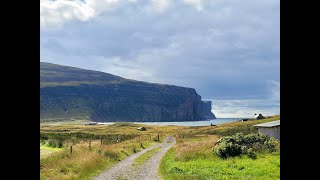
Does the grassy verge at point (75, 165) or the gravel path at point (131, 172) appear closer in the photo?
the grassy verge at point (75, 165)

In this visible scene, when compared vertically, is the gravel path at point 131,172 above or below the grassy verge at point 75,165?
below

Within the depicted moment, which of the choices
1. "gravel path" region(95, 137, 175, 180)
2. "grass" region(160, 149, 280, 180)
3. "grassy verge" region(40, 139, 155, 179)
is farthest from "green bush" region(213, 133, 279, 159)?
"grassy verge" region(40, 139, 155, 179)

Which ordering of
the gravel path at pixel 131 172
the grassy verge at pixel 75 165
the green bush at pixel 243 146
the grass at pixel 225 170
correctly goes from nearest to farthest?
1. the grass at pixel 225 170
2. the grassy verge at pixel 75 165
3. the gravel path at pixel 131 172
4. the green bush at pixel 243 146

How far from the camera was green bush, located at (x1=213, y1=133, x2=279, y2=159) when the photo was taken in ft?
115

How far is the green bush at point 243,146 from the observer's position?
35062mm

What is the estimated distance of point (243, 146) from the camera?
36.0 meters

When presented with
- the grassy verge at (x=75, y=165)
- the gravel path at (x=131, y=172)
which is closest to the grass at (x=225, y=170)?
the gravel path at (x=131, y=172)

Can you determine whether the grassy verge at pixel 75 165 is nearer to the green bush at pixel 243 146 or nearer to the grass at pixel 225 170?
the grass at pixel 225 170

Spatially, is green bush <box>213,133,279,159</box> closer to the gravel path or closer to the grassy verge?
the gravel path

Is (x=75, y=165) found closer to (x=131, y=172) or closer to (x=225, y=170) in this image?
(x=131, y=172)

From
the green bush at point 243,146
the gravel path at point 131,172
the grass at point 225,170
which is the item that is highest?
the green bush at point 243,146
